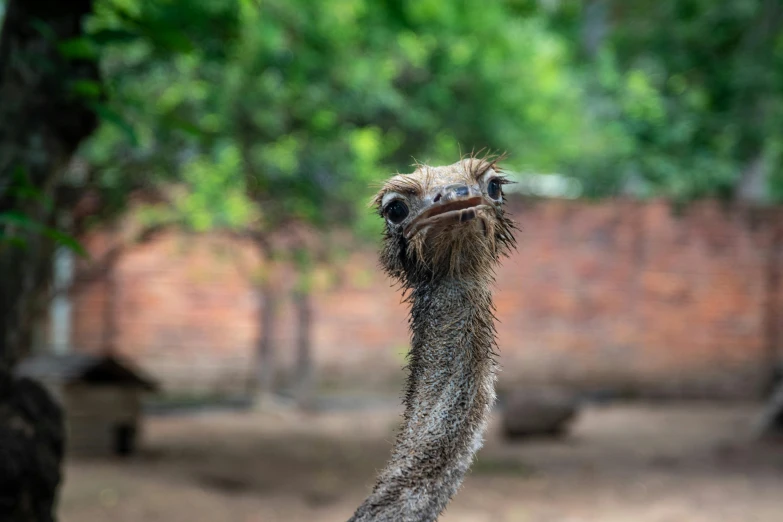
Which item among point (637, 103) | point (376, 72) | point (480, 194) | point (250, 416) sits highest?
point (637, 103)

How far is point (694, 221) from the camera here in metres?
13.2

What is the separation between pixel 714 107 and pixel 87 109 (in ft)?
29.7

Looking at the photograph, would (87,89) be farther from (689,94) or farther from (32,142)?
(689,94)

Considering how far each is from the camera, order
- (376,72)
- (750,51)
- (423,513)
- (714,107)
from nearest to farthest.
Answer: (423,513), (376,72), (750,51), (714,107)

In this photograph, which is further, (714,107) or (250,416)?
(250,416)

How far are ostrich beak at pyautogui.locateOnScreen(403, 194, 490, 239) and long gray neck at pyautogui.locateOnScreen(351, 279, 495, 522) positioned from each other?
6.6 inches

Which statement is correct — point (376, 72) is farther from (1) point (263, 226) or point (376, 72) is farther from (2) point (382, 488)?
(2) point (382, 488)

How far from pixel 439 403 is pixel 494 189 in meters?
0.48

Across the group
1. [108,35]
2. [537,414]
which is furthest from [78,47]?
[537,414]

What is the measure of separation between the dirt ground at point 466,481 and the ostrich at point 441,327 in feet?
16.2

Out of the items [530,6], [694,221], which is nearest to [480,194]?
[530,6]

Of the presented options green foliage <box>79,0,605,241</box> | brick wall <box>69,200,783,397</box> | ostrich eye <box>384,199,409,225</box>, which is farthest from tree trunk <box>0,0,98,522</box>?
brick wall <box>69,200,783,397</box>

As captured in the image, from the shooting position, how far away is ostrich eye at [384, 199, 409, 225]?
1.88 meters

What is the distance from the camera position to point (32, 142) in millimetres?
3354
